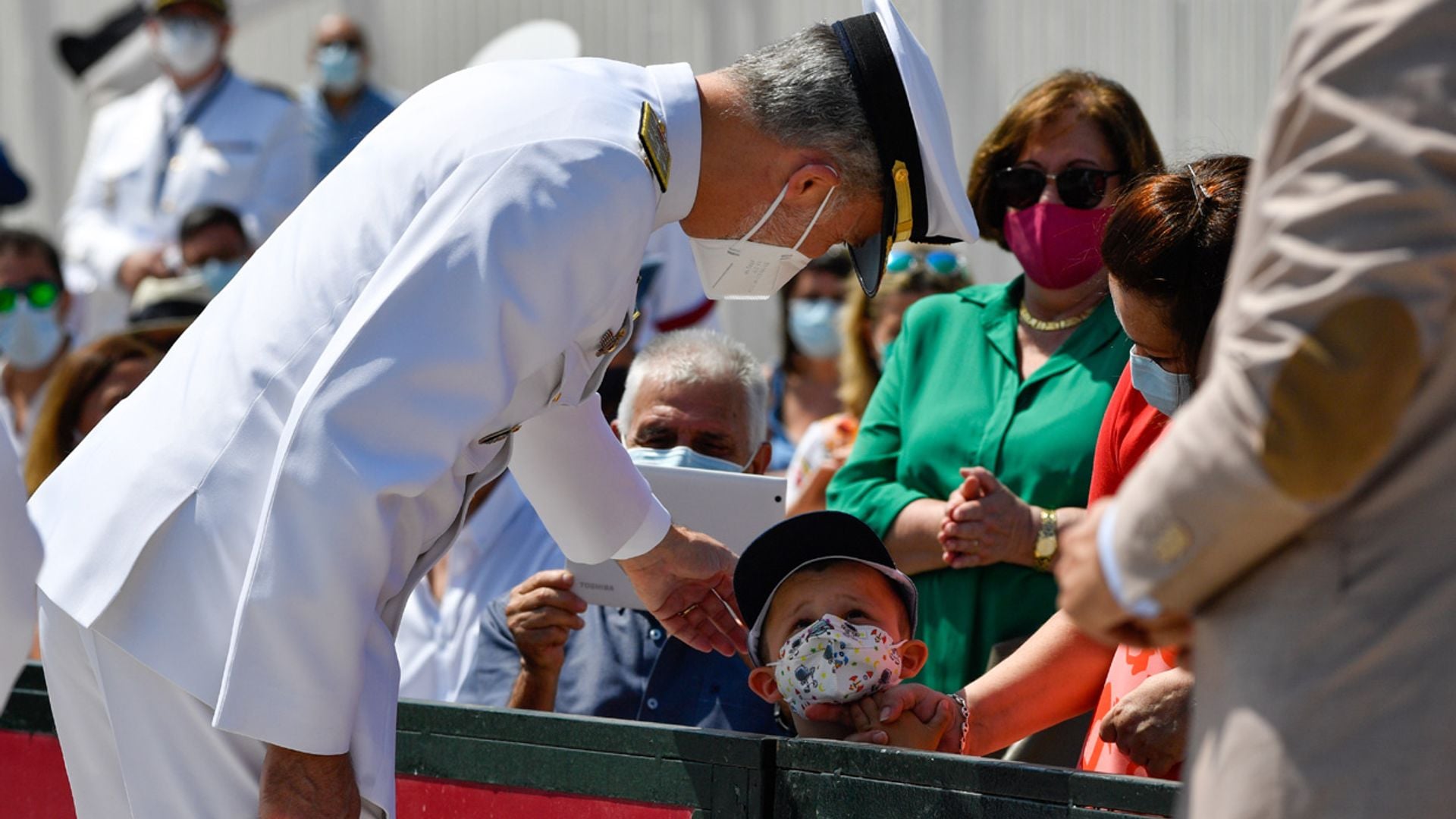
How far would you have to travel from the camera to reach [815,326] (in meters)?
6.33

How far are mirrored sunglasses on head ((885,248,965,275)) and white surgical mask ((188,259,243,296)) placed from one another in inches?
106

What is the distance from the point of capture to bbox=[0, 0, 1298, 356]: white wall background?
6.34 m

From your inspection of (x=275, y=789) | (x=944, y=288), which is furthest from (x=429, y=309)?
(x=944, y=288)

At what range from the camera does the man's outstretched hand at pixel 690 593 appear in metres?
3.16

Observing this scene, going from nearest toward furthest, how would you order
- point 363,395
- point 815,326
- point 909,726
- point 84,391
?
point 363,395 → point 909,726 → point 84,391 → point 815,326

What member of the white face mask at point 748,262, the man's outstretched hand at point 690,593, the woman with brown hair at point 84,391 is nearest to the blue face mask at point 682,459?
the man's outstretched hand at point 690,593

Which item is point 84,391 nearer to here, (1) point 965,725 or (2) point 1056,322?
(2) point 1056,322

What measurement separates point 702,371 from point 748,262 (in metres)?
1.15

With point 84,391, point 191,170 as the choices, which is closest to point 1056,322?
point 84,391

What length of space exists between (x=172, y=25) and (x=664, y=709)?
525cm

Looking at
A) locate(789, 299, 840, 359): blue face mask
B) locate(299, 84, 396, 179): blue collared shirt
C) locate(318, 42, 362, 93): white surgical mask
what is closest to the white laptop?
locate(789, 299, 840, 359): blue face mask

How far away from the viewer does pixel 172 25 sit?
770 cm

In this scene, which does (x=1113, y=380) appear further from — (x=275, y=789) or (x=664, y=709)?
(x=275, y=789)

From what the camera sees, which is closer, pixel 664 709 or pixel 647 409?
pixel 664 709
